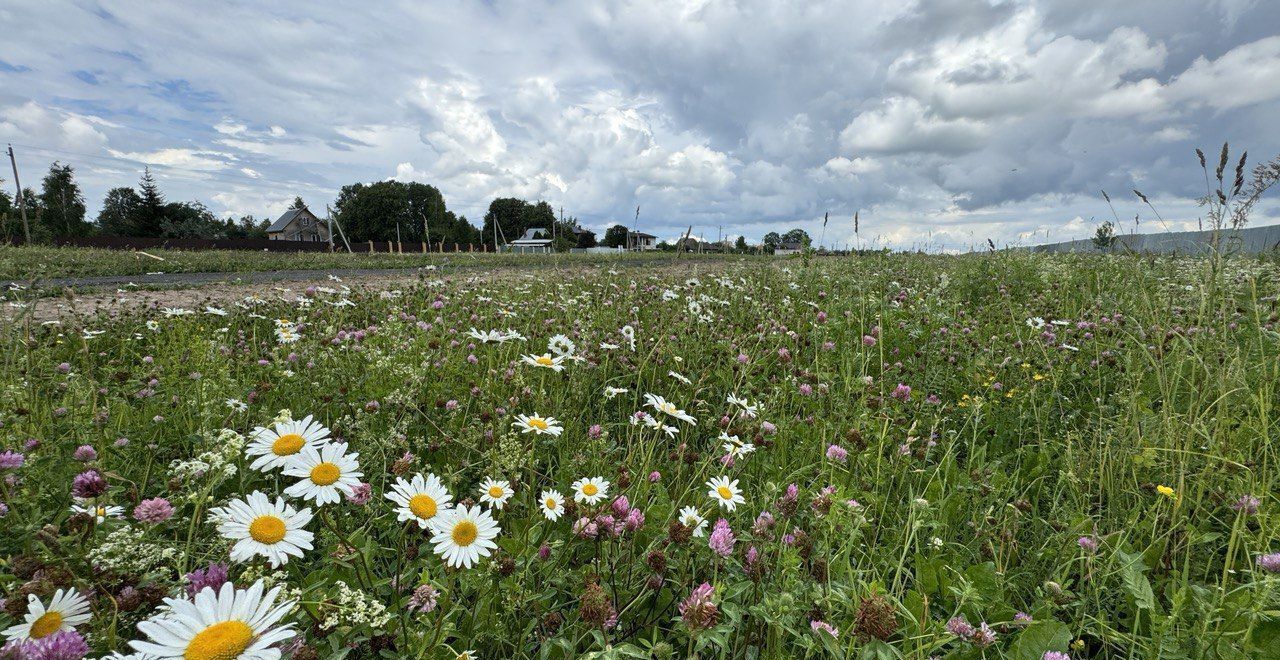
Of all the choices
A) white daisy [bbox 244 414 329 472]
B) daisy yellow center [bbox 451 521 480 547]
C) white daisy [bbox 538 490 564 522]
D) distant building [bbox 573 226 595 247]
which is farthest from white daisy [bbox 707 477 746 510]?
distant building [bbox 573 226 595 247]

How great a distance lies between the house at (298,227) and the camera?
8794 centimetres

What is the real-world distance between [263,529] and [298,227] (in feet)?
347

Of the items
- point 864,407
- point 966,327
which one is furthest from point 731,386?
point 966,327

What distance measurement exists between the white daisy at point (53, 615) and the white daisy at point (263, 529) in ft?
0.74

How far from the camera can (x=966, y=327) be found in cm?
428

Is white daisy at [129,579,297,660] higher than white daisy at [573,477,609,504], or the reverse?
white daisy at [129,579,297,660]

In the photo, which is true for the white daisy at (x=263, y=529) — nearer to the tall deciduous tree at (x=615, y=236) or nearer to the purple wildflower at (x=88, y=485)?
the purple wildflower at (x=88, y=485)

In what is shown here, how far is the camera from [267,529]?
3.71ft

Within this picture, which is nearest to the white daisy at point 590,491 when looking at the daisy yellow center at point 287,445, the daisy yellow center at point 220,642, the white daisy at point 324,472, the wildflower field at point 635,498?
the wildflower field at point 635,498

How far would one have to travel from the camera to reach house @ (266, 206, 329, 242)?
289 feet

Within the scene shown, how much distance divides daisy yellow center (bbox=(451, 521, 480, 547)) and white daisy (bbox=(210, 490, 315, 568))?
11.0 inches

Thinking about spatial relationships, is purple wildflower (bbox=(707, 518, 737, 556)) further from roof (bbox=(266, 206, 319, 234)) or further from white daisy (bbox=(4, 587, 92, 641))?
roof (bbox=(266, 206, 319, 234))

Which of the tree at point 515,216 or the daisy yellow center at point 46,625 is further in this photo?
the tree at point 515,216

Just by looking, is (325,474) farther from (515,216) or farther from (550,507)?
(515,216)
